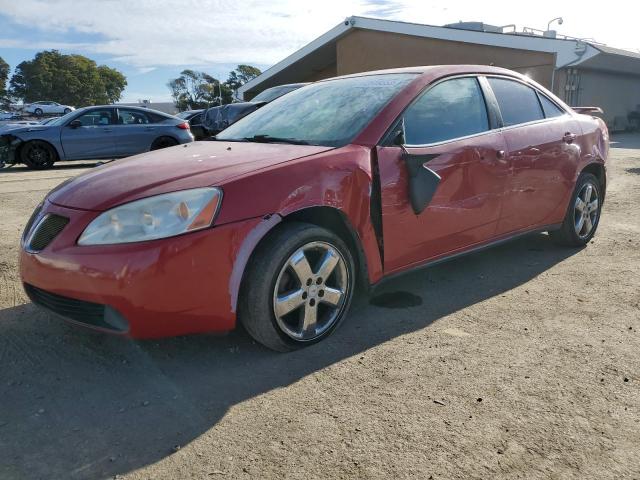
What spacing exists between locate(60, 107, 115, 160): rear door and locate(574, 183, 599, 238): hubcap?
33.7 feet

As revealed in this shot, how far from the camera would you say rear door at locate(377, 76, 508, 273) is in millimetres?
3252

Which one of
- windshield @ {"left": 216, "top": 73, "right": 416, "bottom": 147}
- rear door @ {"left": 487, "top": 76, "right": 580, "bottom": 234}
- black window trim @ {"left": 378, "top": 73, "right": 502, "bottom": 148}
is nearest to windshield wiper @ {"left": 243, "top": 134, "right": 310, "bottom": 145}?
windshield @ {"left": 216, "top": 73, "right": 416, "bottom": 147}

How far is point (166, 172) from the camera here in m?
2.87

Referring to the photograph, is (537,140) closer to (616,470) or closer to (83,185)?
(616,470)

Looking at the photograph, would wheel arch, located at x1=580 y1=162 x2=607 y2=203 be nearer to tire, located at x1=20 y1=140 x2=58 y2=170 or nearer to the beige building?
tire, located at x1=20 y1=140 x2=58 y2=170

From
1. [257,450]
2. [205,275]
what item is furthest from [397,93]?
[257,450]

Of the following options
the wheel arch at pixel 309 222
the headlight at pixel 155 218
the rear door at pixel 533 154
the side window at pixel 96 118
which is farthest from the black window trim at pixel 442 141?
the side window at pixel 96 118

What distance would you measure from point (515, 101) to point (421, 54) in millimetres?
17437

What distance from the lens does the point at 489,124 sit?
12.8 ft

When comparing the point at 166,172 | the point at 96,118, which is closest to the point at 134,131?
the point at 96,118

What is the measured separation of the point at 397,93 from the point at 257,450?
230 cm

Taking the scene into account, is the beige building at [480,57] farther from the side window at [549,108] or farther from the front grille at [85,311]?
the front grille at [85,311]

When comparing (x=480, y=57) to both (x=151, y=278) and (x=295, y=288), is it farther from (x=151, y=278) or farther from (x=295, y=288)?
(x=151, y=278)

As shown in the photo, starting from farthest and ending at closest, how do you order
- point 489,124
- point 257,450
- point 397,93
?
point 489,124, point 397,93, point 257,450
